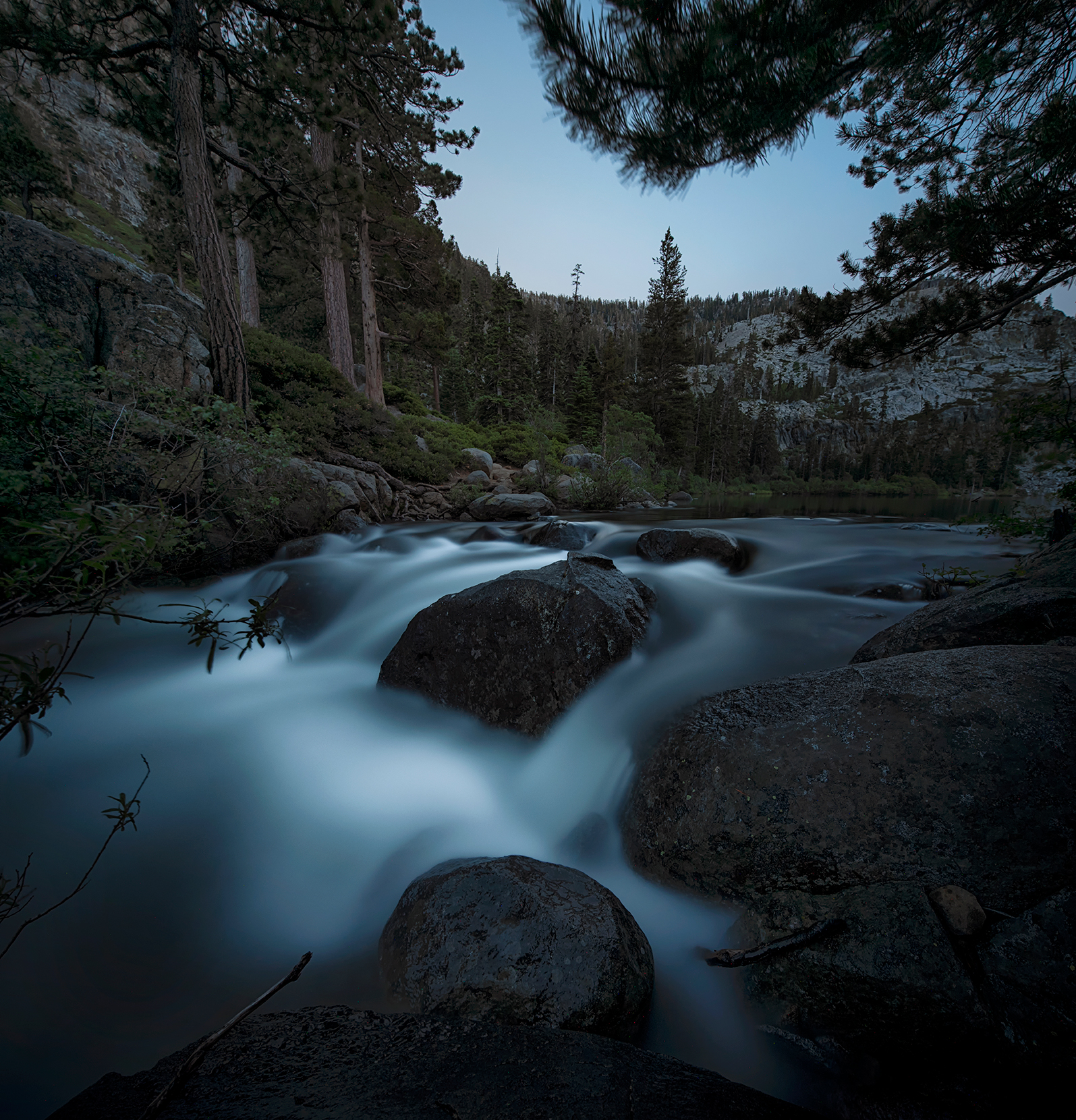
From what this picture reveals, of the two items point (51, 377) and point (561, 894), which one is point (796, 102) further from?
point (51, 377)

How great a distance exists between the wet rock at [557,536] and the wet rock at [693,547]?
1787 mm

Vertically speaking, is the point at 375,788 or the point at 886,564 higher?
the point at 886,564

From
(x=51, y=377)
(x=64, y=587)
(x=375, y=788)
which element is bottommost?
(x=375, y=788)

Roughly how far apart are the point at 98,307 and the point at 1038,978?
10.6 metres

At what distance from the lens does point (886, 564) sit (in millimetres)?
7023

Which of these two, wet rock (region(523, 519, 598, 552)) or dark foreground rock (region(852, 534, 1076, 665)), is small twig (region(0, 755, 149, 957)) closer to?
dark foreground rock (region(852, 534, 1076, 665))

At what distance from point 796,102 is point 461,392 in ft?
129

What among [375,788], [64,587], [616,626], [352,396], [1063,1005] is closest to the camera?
[1063,1005]

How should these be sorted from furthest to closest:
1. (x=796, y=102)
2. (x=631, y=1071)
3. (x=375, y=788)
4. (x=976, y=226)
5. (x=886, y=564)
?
(x=886, y=564)
(x=976, y=226)
(x=375, y=788)
(x=796, y=102)
(x=631, y=1071)

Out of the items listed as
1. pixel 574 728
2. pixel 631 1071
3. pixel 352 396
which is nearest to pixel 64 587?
pixel 631 1071

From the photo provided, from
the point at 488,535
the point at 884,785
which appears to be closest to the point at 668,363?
the point at 488,535

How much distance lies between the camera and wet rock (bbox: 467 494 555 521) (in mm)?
12453

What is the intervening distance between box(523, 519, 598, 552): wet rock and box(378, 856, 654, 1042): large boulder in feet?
22.6

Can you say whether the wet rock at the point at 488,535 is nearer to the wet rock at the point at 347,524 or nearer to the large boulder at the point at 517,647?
the wet rock at the point at 347,524
